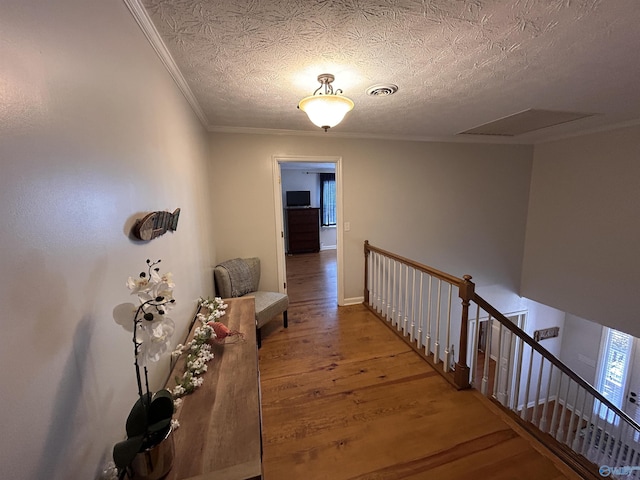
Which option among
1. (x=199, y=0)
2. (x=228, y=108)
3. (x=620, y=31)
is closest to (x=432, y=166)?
(x=620, y=31)

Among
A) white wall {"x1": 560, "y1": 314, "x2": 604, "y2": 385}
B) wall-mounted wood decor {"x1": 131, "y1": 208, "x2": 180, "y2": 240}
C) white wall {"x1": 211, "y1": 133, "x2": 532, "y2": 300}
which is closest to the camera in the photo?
wall-mounted wood decor {"x1": 131, "y1": 208, "x2": 180, "y2": 240}

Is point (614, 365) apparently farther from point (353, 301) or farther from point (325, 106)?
point (325, 106)

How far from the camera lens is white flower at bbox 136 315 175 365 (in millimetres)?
743

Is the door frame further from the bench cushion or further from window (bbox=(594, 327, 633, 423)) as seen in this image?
window (bbox=(594, 327, 633, 423))

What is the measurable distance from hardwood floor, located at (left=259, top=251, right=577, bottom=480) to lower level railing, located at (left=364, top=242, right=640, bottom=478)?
8.8 inches

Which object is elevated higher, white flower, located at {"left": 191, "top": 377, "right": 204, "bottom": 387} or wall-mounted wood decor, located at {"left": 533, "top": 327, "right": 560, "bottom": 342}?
white flower, located at {"left": 191, "top": 377, "right": 204, "bottom": 387}

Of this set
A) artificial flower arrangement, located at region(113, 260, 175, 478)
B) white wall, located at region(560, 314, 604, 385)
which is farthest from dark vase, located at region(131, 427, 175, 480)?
white wall, located at region(560, 314, 604, 385)

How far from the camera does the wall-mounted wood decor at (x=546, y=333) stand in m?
4.87

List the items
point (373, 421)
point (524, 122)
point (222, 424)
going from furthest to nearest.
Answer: point (524, 122), point (373, 421), point (222, 424)

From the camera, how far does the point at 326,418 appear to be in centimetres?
174

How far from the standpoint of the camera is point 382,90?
6.64 ft

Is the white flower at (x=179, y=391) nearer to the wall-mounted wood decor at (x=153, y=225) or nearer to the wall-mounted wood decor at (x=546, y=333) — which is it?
the wall-mounted wood decor at (x=153, y=225)

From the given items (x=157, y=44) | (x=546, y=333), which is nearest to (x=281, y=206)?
(x=157, y=44)

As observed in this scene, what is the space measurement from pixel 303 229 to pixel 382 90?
16.0ft
